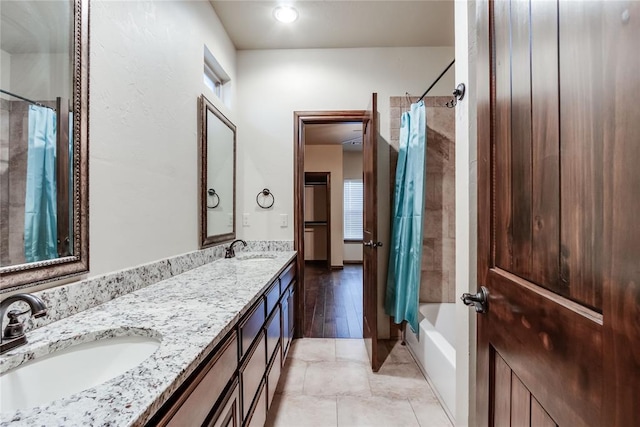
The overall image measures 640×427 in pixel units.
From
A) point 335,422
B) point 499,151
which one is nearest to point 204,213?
point 335,422

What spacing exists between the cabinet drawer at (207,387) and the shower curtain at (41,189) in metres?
0.61

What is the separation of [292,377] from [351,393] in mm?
436

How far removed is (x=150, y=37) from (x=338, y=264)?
524cm

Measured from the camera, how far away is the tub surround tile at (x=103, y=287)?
0.86 m

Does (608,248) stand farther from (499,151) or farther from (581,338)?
(499,151)

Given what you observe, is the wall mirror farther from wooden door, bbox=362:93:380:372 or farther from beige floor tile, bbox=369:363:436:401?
beige floor tile, bbox=369:363:436:401

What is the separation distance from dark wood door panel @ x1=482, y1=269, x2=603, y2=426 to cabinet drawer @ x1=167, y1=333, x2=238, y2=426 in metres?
0.80

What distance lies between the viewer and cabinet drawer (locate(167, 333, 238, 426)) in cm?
66

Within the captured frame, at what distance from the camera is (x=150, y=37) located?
1396mm

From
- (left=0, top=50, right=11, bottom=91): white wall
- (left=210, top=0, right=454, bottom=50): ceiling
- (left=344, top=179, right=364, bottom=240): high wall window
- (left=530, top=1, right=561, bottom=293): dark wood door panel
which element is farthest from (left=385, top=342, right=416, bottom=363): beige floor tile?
(left=344, top=179, right=364, bottom=240): high wall window

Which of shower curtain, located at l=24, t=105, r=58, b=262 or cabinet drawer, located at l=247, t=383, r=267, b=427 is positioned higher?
shower curtain, located at l=24, t=105, r=58, b=262

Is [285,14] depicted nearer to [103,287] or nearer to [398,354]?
[103,287]

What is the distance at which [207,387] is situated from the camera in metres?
0.78

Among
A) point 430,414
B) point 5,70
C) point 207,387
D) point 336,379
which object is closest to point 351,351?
point 336,379
